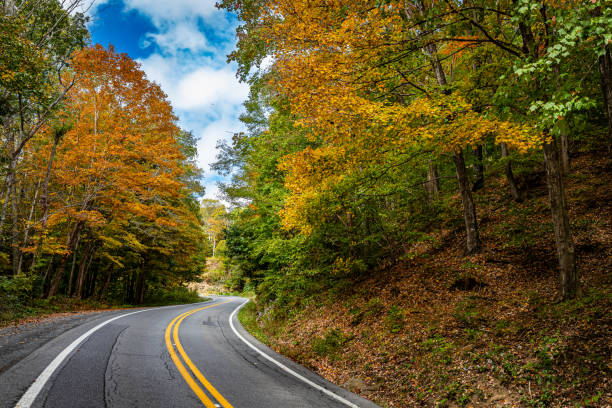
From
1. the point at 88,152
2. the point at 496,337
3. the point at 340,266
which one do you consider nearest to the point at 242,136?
the point at 88,152

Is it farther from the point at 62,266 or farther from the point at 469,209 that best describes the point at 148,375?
the point at 62,266

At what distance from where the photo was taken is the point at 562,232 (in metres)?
6.23

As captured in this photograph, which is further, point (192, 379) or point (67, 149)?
point (67, 149)

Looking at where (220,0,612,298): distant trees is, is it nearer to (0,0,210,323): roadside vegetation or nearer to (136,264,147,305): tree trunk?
(0,0,210,323): roadside vegetation

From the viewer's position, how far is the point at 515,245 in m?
9.16

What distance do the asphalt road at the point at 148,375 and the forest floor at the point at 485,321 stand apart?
1212mm

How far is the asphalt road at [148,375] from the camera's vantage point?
462 cm

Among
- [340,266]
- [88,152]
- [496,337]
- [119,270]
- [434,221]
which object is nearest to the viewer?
[496,337]

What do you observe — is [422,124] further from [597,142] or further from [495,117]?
[597,142]

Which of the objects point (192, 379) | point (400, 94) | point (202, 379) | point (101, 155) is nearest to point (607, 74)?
point (400, 94)

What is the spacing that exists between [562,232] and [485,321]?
2397 millimetres

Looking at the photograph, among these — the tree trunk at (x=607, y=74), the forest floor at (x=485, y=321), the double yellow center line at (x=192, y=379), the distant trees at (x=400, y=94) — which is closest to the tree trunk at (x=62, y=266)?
the double yellow center line at (x=192, y=379)

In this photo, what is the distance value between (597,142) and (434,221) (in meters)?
7.83

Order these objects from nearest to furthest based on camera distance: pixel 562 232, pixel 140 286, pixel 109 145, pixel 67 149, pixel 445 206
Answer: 1. pixel 562 232
2. pixel 445 206
3. pixel 109 145
4. pixel 67 149
5. pixel 140 286
